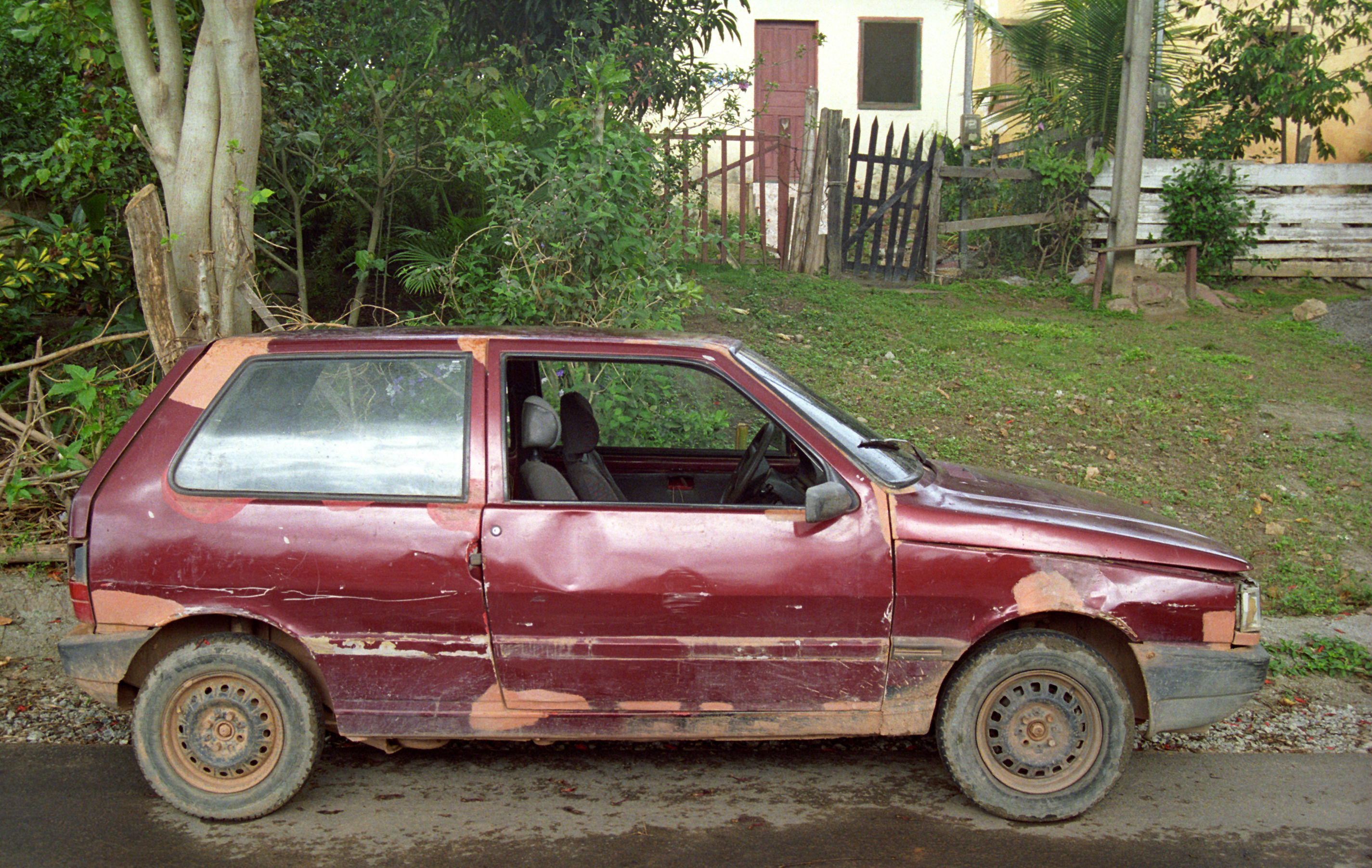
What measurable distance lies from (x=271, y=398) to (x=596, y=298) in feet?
8.80

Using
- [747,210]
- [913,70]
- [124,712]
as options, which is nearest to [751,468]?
[124,712]

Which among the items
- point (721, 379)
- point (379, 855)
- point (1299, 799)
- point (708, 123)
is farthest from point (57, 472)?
point (1299, 799)

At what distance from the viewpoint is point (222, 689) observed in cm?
352

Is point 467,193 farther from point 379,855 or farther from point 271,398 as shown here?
point 379,855

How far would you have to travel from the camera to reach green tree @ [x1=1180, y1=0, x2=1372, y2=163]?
11664 mm

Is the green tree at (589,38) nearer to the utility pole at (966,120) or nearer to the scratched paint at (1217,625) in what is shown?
the utility pole at (966,120)

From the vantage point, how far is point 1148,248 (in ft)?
35.6

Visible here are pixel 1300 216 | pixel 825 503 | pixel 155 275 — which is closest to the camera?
pixel 825 503

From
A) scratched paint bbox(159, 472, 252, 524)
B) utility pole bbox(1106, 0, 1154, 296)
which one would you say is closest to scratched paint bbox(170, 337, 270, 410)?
scratched paint bbox(159, 472, 252, 524)

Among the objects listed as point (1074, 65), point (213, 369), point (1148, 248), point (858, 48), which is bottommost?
point (213, 369)

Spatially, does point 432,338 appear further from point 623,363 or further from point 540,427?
point 623,363

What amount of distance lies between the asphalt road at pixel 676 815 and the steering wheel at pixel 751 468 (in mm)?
1051

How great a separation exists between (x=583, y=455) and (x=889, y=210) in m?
8.82

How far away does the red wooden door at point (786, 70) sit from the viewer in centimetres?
1595
